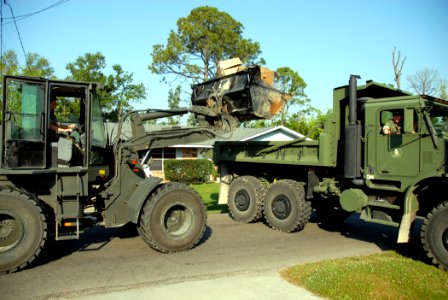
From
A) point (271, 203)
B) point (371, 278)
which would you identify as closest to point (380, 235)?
point (271, 203)

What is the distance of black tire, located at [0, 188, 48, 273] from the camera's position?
629cm

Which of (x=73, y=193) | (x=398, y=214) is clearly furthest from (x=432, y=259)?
(x=73, y=193)

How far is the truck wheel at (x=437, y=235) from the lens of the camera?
22.0 ft

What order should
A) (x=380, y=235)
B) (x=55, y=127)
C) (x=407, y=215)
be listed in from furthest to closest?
(x=380, y=235) → (x=407, y=215) → (x=55, y=127)

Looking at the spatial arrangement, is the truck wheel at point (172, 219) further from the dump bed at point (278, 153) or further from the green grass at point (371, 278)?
the dump bed at point (278, 153)

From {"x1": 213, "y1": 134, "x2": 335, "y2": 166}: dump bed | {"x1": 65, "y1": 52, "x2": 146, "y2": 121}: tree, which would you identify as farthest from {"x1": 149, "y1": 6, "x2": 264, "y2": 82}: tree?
{"x1": 213, "y1": 134, "x2": 335, "y2": 166}: dump bed

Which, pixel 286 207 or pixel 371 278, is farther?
pixel 286 207

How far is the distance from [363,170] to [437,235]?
2028 mm

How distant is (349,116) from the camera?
8.64 metres

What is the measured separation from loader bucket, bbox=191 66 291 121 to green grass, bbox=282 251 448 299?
3407 millimetres

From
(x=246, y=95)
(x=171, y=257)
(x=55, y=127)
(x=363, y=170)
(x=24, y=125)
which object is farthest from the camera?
(x=246, y=95)

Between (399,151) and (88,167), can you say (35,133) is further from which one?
(399,151)

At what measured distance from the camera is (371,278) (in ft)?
19.8

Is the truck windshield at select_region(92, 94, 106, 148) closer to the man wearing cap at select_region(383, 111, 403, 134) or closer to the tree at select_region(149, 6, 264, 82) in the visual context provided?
the man wearing cap at select_region(383, 111, 403, 134)
